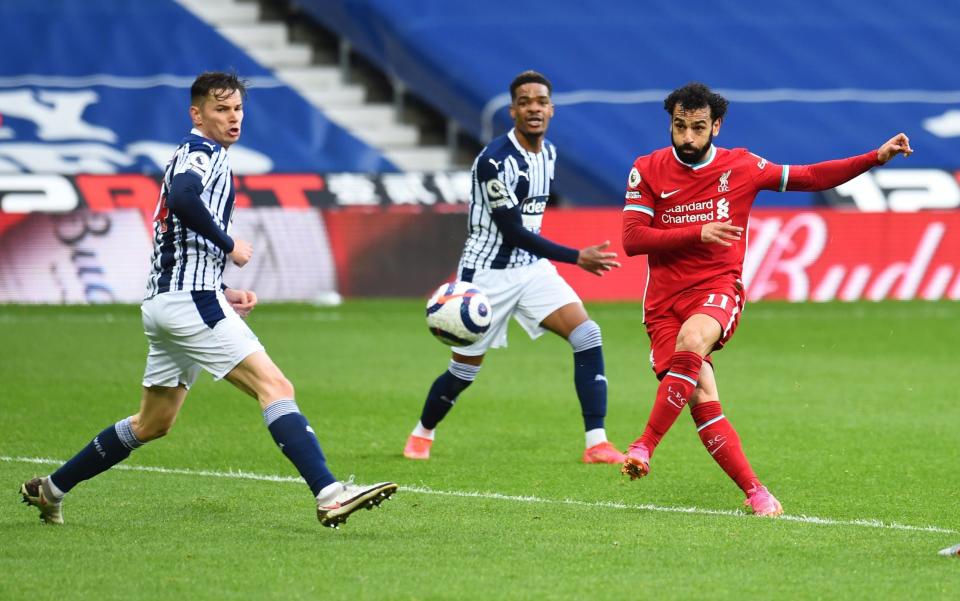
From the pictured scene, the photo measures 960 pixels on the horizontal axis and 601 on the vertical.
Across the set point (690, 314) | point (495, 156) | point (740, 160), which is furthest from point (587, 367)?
point (740, 160)

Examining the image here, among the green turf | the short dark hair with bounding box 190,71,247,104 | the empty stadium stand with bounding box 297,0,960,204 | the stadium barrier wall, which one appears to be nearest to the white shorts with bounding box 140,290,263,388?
the green turf

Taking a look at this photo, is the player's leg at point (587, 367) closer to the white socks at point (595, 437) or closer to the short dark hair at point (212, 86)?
the white socks at point (595, 437)

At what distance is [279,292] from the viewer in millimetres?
19141

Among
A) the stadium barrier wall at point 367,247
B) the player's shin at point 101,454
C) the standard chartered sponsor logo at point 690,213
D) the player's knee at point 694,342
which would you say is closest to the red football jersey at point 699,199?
the standard chartered sponsor logo at point 690,213

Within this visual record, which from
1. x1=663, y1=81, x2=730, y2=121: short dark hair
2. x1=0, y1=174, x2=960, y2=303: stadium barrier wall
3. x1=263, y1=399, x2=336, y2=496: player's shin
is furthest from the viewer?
x1=0, y1=174, x2=960, y2=303: stadium barrier wall

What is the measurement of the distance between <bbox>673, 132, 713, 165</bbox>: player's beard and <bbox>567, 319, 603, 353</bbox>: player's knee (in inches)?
81.9

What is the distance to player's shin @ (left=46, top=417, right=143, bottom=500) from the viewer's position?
6840 mm

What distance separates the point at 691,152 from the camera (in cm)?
722

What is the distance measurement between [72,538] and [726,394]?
6688 mm

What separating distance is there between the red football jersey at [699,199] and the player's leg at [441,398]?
2096mm

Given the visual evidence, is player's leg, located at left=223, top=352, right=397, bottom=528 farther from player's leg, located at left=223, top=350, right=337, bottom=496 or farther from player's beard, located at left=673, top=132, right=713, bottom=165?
player's beard, located at left=673, top=132, right=713, bottom=165

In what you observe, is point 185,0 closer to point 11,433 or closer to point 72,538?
point 11,433

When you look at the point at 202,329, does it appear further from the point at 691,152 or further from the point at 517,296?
the point at 517,296

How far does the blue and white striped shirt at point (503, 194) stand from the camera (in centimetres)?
903
